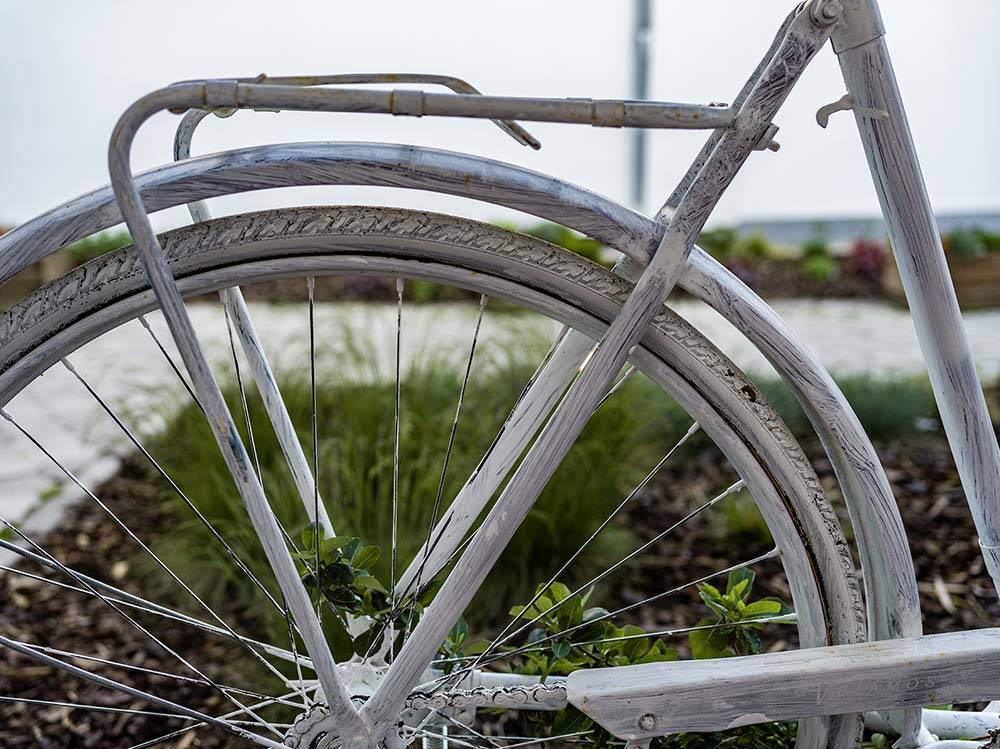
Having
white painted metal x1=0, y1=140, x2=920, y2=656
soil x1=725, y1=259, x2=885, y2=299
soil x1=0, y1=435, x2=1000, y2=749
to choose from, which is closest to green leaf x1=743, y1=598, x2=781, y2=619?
white painted metal x1=0, y1=140, x2=920, y2=656

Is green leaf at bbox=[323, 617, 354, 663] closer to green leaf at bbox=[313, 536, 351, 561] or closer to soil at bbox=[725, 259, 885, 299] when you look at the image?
green leaf at bbox=[313, 536, 351, 561]

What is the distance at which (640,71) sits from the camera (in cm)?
621

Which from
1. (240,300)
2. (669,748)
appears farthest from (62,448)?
(669,748)

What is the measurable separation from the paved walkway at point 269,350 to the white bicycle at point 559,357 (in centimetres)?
150

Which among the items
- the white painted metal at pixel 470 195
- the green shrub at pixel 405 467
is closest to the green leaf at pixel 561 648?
the white painted metal at pixel 470 195

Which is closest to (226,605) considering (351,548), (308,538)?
(308,538)

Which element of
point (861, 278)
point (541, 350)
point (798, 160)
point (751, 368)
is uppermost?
point (798, 160)

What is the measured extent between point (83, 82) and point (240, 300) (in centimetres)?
491

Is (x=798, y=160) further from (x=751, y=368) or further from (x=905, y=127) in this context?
(x=905, y=127)

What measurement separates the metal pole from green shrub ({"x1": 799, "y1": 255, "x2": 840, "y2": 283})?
47.5 inches

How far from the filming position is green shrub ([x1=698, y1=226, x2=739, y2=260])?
636 cm

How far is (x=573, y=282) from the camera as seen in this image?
0.89 meters

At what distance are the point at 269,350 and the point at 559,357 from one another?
121 inches

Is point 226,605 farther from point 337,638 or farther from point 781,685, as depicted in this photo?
point 781,685
